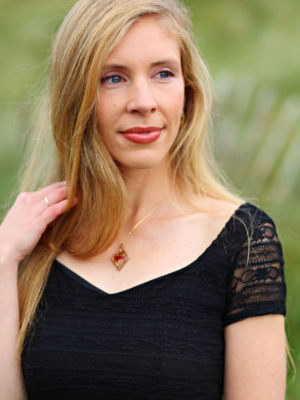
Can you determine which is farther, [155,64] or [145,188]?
[145,188]

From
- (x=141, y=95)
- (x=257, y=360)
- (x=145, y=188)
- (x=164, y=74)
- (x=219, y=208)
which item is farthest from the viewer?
(x=145, y=188)

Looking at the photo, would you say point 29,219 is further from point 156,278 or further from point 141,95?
point 141,95

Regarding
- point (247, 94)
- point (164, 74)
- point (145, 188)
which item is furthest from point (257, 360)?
point (247, 94)

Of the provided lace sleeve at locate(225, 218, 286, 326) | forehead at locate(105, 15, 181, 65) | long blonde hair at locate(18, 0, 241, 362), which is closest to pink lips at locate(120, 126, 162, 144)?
long blonde hair at locate(18, 0, 241, 362)

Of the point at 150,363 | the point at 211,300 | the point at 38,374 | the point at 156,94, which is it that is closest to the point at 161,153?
the point at 156,94

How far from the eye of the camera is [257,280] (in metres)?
1.70

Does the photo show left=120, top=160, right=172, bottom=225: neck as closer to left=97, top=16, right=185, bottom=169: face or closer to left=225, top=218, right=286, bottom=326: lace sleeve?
left=97, top=16, right=185, bottom=169: face

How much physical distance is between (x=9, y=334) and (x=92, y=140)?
0.87 meters

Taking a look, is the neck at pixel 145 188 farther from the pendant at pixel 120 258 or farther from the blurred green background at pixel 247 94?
the blurred green background at pixel 247 94

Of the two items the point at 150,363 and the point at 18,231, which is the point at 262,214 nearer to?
the point at 150,363

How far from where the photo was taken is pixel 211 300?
5.74 ft

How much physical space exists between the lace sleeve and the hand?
81 cm

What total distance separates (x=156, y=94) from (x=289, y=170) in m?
1.13

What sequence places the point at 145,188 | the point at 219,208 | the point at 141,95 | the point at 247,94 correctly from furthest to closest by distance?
the point at 247,94 < the point at 145,188 < the point at 219,208 < the point at 141,95
